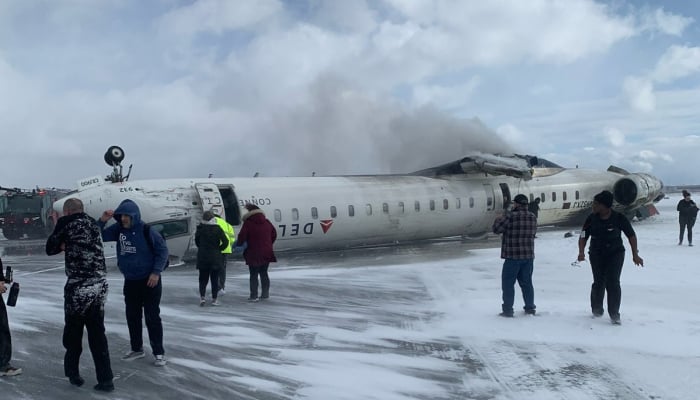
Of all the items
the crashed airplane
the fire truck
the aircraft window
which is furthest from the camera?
the fire truck

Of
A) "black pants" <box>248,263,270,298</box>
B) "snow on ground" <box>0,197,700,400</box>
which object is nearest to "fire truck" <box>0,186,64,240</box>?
"snow on ground" <box>0,197,700,400</box>

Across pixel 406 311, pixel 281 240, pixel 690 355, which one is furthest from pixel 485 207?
pixel 690 355

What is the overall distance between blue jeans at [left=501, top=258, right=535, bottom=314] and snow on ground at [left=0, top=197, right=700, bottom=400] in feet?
0.96

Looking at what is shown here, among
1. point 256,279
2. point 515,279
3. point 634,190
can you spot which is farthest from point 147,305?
point 634,190

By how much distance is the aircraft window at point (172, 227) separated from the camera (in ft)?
47.1

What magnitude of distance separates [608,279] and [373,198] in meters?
10.6

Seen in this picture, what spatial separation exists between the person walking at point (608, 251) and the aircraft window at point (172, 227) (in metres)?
10.4

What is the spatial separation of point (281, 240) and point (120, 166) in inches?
204

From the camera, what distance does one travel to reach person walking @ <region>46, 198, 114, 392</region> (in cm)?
512

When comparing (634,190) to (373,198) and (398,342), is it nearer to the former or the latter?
(373,198)

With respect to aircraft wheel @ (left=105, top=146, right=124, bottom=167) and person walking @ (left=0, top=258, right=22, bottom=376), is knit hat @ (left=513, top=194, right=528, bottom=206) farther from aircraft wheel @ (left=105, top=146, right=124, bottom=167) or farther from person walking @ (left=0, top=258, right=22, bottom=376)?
aircraft wheel @ (left=105, top=146, right=124, bottom=167)

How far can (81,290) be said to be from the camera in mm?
5117

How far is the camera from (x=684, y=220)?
15.6 meters

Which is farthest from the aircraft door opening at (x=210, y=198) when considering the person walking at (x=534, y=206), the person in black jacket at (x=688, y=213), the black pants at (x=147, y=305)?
the person in black jacket at (x=688, y=213)
